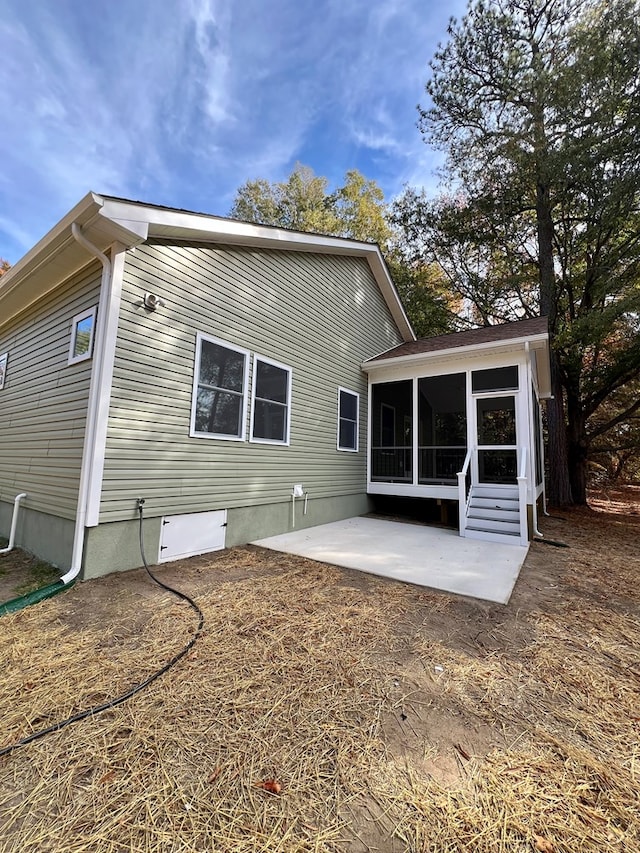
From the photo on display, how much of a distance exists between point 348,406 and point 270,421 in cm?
269

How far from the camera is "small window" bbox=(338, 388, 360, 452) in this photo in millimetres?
8047

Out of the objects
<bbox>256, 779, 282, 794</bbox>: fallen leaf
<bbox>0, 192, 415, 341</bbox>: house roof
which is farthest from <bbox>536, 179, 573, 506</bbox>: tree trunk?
<bbox>256, 779, 282, 794</bbox>: fallen leaf

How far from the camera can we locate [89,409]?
393 centimetres

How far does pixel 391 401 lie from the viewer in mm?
9344

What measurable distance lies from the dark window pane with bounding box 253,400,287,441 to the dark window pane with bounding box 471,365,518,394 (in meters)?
3.91

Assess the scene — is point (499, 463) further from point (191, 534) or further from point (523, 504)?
point (191, 534)

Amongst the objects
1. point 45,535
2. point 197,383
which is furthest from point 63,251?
point 45,535

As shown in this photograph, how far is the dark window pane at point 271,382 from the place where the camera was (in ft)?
19.5

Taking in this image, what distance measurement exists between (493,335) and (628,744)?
717cm

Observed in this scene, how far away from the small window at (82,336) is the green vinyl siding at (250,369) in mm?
559

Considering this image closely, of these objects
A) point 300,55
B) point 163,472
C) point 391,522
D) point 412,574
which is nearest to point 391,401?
point 391,522

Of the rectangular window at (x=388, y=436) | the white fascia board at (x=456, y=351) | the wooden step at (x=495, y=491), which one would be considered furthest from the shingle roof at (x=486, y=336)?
the wooden step at (x=495, y=491)

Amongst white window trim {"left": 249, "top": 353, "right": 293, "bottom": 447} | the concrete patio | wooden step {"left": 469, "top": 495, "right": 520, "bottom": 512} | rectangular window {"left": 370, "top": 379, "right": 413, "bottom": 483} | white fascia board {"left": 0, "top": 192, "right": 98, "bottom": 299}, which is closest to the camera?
white fascia board {"left": 0, "top": 192, "right": 98, "bottom": 299}

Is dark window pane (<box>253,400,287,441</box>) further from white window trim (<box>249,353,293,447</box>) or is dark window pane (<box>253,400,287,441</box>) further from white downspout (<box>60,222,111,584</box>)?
white downspout (<box>60,222,111,584</box>)
